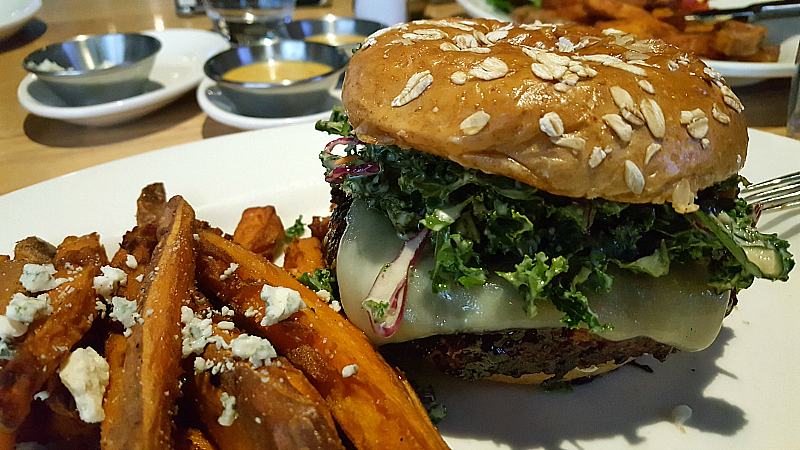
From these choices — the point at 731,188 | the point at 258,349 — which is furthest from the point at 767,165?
the point at 258,349

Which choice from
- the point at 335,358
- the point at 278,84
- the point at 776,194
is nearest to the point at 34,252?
the point at 335,358

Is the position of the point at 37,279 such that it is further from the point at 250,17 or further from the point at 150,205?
the point at 250,17

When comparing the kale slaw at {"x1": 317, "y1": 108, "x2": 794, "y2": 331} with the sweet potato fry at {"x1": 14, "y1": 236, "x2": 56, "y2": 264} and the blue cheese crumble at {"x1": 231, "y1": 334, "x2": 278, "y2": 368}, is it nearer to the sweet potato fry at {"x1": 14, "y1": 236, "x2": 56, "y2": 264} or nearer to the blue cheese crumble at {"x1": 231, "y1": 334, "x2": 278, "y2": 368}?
the blue cheese crumble at {"x1": 231, "y1": 334, "x2": 278, "y2": 368}

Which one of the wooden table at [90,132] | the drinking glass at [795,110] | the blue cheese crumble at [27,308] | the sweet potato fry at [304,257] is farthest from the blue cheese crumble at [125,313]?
the drinking glass at [795,110]

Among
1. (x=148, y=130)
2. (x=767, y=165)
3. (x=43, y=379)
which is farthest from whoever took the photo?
(x=148, y=130)

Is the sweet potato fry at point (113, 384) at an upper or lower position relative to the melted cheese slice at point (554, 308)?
upper

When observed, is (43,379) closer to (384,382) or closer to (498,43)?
(384,382)

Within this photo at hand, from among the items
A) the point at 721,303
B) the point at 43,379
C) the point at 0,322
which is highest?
the point at 0,322

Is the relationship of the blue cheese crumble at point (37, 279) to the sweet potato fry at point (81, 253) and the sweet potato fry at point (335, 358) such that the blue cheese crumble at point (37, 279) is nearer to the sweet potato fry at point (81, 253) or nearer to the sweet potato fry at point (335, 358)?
the sweet potato fry at point (81, 253)
